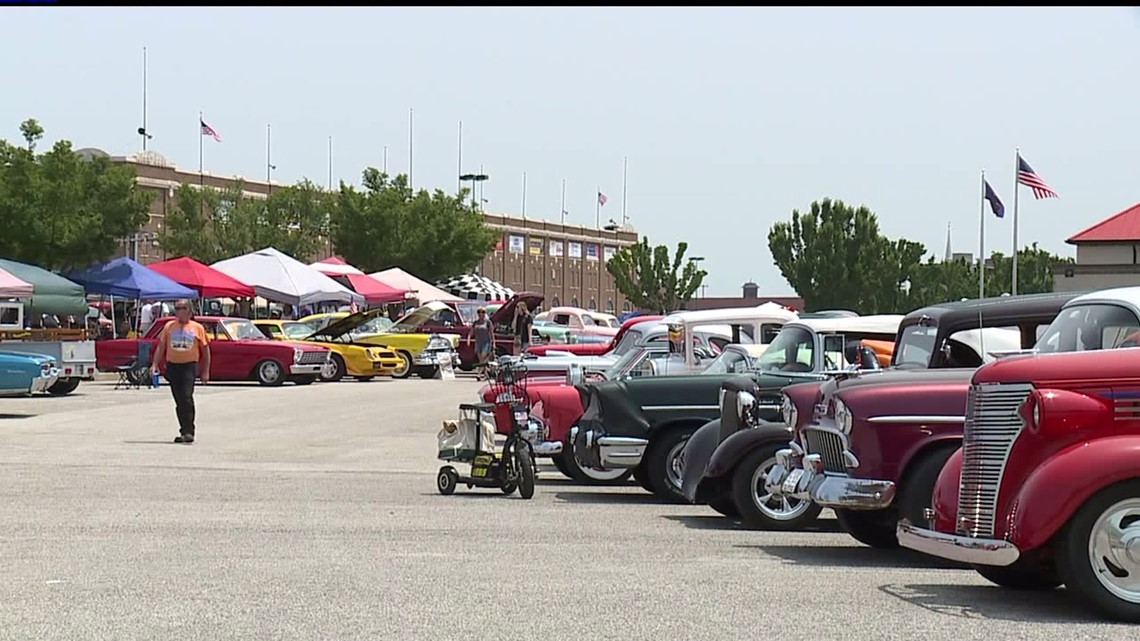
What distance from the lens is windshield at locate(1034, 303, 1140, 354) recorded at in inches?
378

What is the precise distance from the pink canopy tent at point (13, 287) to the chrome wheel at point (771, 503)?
22.8 m

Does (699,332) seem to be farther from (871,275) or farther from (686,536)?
(871,275)

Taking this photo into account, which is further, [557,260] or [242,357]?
[557,260]

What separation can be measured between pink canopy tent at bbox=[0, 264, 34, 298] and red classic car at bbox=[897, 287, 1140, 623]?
2602 cm

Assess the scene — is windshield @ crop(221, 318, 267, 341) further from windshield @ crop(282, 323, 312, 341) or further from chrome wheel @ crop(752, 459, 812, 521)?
chrome wheel @ crop(752, 459, 812, 521)

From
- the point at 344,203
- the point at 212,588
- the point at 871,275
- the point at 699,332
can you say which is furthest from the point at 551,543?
the point at 871,275

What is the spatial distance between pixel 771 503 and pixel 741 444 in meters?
0.49

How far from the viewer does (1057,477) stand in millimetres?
8062

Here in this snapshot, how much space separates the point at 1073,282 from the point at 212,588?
54300 millimetres

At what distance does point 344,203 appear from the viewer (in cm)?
7294

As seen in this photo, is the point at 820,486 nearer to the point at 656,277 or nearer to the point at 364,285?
the point at 364,285

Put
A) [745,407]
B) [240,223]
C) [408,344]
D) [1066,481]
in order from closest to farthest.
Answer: [1066,481]
[745,407]
[408,344]
[240,223]

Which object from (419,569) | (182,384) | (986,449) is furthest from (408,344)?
(986,449)

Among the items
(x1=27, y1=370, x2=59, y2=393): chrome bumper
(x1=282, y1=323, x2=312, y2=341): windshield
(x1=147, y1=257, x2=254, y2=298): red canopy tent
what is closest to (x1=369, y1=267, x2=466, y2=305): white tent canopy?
(x1=282, y1=323, x2=312, y2=341): windshield
